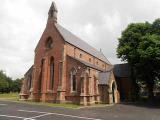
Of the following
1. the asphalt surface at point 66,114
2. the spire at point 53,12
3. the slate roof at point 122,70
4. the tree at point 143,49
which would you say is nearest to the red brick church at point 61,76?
the spire at point 53,12

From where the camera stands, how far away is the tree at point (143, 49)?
3384cm

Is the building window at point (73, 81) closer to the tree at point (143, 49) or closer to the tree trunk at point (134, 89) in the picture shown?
the tree at point (143, 49)

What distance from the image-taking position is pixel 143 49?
115 ft

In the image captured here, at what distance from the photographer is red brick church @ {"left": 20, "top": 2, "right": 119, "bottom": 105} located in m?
33.4

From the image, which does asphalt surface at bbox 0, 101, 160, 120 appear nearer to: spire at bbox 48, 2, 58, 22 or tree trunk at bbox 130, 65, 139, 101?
spire at bbox 48, 2, 58, 22

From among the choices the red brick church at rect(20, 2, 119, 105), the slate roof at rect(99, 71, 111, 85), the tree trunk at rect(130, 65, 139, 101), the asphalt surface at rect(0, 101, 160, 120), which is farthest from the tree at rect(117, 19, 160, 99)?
the asphalt surface at rect(0, 101, 160, 120)

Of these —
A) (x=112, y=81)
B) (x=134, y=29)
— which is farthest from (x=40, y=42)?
(x=134, y=29)

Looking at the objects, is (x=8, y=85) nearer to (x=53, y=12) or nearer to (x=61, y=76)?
(x=53, y=12)

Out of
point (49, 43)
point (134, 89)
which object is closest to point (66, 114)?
point (49, 43)

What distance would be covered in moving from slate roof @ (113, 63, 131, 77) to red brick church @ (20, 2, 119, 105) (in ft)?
40.4

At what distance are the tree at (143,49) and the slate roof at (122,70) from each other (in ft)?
17.4

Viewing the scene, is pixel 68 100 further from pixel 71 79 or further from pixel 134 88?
pixel 134 88

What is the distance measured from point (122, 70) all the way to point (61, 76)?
25743mm

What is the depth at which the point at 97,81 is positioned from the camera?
3791 cm
